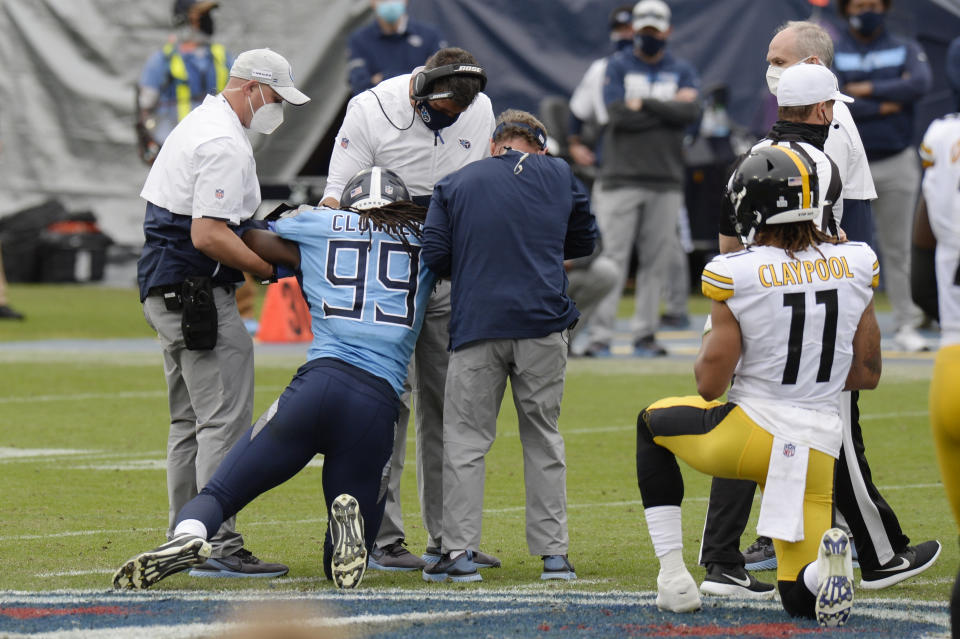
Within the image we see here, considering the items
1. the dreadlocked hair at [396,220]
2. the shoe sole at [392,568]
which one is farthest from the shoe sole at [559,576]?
the dreadlocked hair at [396,220]

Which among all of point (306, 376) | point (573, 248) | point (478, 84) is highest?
point (478, 84)

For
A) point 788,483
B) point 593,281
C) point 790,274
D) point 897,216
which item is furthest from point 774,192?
point 897,216

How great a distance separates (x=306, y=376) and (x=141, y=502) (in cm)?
207

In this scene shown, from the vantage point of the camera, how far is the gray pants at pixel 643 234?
13.5m

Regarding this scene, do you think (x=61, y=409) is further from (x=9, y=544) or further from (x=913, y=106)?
(x=913, y=106)

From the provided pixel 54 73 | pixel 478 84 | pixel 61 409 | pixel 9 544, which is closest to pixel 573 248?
pixel 478 84

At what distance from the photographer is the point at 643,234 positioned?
1369 centimetres

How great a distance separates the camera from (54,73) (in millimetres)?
22734

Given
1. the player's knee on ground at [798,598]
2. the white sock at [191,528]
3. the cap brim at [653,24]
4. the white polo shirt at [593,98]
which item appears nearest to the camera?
the player's knee on ground at [798,598]

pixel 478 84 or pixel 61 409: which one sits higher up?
pixel 478 84

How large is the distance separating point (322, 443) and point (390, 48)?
939 cm

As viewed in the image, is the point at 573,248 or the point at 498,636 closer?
the point at 498,636

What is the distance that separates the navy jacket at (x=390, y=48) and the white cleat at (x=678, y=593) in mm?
9987

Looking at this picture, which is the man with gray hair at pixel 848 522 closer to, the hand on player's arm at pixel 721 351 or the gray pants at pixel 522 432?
the gray pants at pixel 522 432
